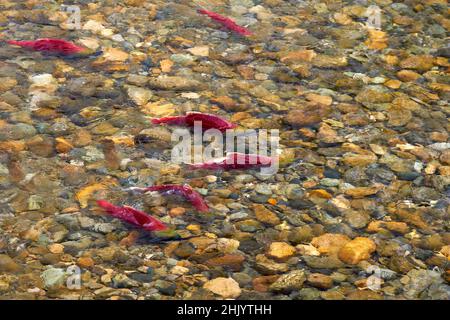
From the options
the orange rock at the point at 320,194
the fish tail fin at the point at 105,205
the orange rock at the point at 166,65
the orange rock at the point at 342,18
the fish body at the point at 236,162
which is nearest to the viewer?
the fish tail fin at the point at 105,205

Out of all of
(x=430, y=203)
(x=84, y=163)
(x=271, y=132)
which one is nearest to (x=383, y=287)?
(x=430, y=203)

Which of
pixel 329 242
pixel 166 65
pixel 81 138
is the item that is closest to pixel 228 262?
pixel 329 242

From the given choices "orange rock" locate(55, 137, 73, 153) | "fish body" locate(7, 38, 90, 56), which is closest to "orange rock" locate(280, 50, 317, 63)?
"fish body" locate(7, 38, 90, 56)

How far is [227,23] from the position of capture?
7.97 metres

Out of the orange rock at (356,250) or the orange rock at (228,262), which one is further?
the orange rock at (356,250)

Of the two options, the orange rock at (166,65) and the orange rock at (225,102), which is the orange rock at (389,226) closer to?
the orange rock at (225,102)

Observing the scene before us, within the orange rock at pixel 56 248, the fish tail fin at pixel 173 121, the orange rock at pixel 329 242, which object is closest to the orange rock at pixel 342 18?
the fish tail fin at pixel 173 121

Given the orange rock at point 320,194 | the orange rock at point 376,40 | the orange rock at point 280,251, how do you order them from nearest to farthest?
the orange rock at point 280,251
the orange rock at point 320,194
the orange rock at point 376,40

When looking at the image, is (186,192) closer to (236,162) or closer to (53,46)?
(236,162)

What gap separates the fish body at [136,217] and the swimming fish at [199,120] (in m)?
1.20

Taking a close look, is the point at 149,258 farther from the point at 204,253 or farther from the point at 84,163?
the point at 84,163

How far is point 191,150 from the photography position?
625 cm

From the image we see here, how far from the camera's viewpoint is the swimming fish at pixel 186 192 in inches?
222

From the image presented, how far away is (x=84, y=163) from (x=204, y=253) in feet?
4.57
